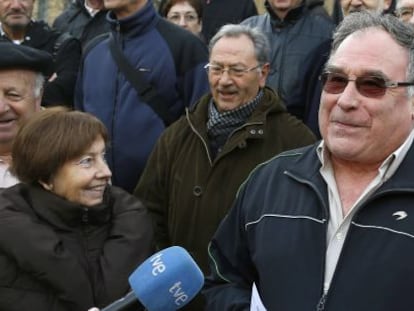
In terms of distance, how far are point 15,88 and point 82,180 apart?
0.93 m

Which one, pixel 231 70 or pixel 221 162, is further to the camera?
pixel 231 70

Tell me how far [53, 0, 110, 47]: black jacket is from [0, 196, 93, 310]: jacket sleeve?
3.45 m

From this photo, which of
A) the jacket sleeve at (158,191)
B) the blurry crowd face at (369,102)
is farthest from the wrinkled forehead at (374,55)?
the jacket sleeve at (158,191)

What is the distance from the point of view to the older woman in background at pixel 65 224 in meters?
3.51

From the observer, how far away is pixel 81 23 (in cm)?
789

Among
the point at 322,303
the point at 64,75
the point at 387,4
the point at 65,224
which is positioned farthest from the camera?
the point at 387,4

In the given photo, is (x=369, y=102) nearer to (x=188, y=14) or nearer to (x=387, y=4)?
(x=387, y=4)

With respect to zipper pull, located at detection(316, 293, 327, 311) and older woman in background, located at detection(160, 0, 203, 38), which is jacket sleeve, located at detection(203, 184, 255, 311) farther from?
older woman in background, located at detection(160, 0, 203, 38)

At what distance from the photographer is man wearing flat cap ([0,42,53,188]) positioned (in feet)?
14.5

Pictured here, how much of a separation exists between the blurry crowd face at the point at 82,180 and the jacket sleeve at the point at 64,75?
2175 mm

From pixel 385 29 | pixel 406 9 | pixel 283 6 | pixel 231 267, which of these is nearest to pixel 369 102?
pixel 385 29

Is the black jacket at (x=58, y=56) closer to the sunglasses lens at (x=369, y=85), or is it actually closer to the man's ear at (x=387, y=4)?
the man's ear at (x=387, y=4)

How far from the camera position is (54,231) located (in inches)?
142

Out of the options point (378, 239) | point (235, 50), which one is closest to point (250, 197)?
point (378, 239)
